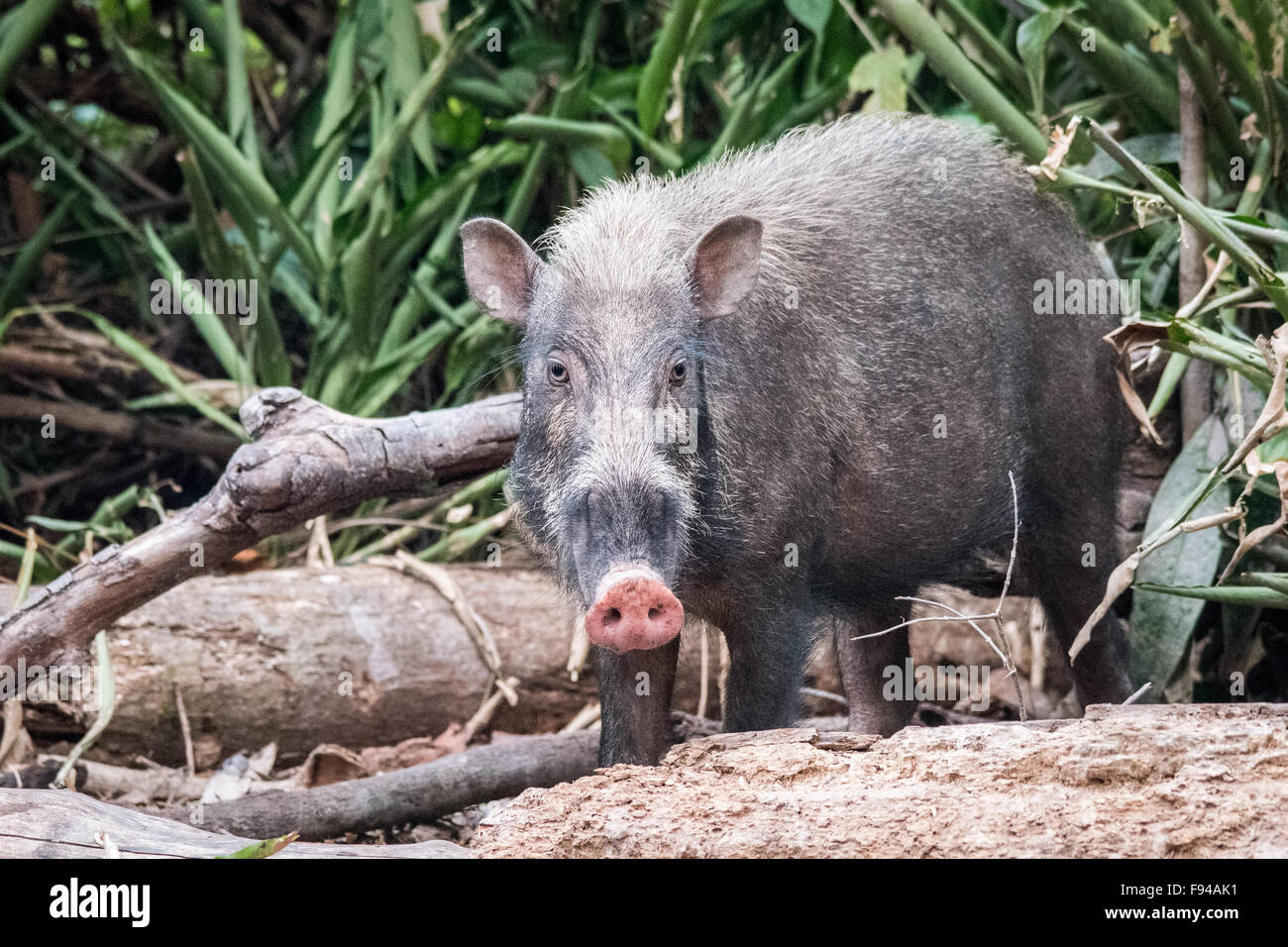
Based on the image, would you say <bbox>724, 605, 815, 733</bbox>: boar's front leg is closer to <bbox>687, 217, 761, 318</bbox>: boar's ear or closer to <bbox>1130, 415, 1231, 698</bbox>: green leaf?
<bbox>687, 217, 761, 318</bbox>: boar's ear

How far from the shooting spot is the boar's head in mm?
3463

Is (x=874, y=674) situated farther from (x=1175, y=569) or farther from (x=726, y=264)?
(x=726, y=264)

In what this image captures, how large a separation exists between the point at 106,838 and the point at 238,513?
1271 mm

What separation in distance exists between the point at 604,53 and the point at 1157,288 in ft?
10.6

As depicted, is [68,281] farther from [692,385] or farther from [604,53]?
[692,385]

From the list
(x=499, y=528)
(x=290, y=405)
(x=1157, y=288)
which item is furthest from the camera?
(x=499, y=528)

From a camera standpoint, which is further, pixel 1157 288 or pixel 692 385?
pixel 1157 288

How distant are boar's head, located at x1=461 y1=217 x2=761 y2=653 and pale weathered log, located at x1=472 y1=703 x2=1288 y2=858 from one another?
0.51 metres

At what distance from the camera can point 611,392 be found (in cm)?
365

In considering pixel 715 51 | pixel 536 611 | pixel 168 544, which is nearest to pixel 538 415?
pixel 168 544

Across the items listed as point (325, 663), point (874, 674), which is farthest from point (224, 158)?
point (874, 674)

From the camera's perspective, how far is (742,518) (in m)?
3.88

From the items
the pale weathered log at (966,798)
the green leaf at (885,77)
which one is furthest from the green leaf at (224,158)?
the pale weathered log at (966,798)

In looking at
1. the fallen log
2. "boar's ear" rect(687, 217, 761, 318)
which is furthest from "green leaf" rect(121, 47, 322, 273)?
"boar's ear" rect(687, 217, 761, 318)
